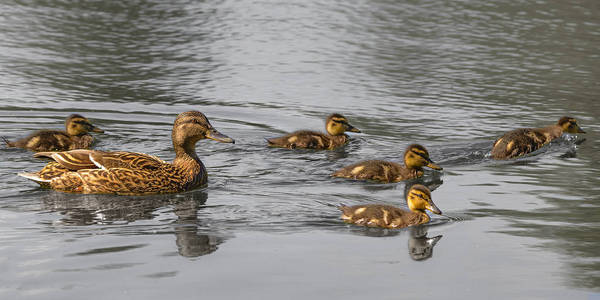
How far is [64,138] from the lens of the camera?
9102 millimetres

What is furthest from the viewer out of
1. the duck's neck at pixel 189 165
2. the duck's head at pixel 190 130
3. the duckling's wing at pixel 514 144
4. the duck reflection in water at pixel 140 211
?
the duckling's wing at pixel 514 144

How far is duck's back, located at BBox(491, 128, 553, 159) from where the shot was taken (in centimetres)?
877

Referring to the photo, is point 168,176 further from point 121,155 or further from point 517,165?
point 517,165

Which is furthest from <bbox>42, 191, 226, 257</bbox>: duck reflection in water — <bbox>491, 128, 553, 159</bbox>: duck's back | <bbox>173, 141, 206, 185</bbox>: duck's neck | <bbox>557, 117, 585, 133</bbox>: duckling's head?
<bbox>557, 117, 585, 133</bbox>: duckling's head

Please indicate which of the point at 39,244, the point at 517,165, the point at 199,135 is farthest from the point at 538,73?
the point at 39,244

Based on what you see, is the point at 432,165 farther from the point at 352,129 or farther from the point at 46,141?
the point at 46,141

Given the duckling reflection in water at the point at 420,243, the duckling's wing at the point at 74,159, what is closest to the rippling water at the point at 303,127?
the duckling reflection in water at the point at 420,243

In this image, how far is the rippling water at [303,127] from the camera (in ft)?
17.6

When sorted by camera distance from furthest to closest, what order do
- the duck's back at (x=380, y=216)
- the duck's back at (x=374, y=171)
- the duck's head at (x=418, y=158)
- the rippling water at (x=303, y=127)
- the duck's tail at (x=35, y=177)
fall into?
the duck's head at (x=418, y=158), the duck's back at (x=374, y=171), the duck's tail at (x=35, y=177), the duck's back at (x=380, y=216), the rippling water at (x=303, y=127)

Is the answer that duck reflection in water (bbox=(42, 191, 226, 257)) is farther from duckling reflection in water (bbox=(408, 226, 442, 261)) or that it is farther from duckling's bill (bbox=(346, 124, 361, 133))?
duckling's bill (bbox=(346, 124, 361, 133))

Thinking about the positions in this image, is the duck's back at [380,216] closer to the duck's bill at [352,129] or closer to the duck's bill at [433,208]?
the duck's bill at [433,208]

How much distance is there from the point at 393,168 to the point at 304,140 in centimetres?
135

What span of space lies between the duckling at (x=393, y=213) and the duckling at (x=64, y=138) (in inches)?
140

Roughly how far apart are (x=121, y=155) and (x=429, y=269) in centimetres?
305
